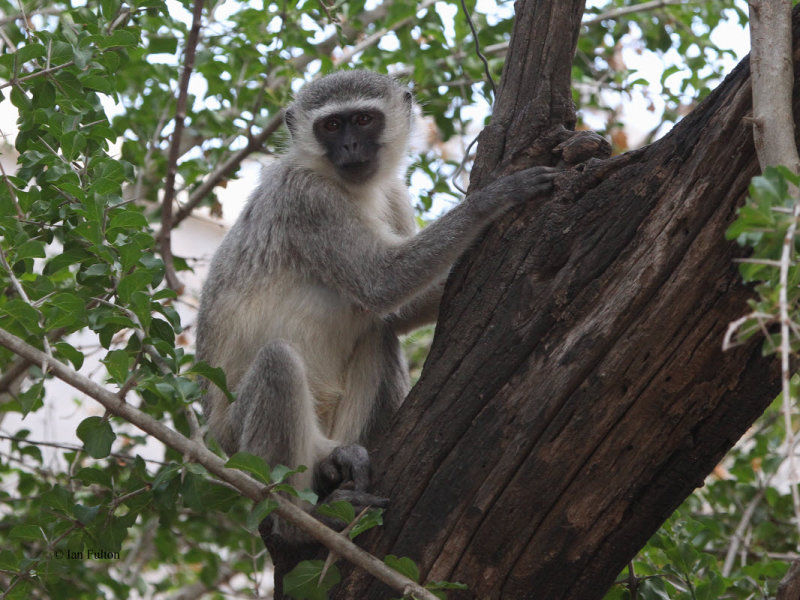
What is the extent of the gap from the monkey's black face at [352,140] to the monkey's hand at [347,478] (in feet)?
5.43

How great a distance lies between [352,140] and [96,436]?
7.93ft

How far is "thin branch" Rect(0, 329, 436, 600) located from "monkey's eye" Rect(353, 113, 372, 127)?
8.55 ft

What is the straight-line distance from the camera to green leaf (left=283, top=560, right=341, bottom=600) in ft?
10.3

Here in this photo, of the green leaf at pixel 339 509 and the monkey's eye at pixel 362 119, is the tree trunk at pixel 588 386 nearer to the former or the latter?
the green leaf at pixel 339 509

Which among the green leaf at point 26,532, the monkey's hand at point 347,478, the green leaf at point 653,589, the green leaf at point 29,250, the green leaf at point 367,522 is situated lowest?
the green leaf at point 26,532

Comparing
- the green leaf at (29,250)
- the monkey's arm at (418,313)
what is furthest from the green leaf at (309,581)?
the monkey's arm at (418,313)

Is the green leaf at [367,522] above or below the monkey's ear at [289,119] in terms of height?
below

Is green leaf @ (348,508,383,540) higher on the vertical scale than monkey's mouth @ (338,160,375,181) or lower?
lower

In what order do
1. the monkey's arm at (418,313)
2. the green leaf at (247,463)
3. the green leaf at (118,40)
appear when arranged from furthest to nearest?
the monkey's arm at (418,313) → the green leaf at (118,40) → the green leaf at (247,463)

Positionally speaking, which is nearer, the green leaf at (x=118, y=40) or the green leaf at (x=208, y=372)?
the green leaf at (x=208, y=372)

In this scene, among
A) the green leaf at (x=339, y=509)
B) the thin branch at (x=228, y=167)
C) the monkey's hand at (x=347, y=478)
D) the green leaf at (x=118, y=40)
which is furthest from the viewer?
the thin branch at (x=228, y=167)

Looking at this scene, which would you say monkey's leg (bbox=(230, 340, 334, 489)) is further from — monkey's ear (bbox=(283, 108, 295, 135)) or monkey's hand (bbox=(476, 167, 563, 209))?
monkey's ear (bbox=(283, 108, 295, 135))

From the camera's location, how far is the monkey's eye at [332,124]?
17.0ft

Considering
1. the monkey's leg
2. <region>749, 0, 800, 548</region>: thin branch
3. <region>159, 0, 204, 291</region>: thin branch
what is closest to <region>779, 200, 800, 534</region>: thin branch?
<region>749, 0, 800, 548</region>: thin branch
